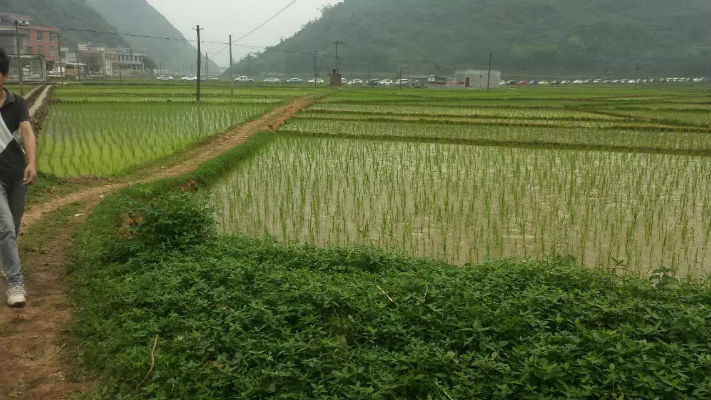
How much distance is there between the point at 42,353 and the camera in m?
3.03

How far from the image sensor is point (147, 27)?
142625 millimetres

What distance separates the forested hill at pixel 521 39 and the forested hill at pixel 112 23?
23195mm

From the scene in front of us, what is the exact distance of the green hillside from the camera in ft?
178

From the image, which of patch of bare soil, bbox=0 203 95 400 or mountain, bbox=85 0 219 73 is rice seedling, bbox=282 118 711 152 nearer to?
patch of bare soil, bbox=0 203 95 400

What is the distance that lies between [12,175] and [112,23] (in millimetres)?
130466

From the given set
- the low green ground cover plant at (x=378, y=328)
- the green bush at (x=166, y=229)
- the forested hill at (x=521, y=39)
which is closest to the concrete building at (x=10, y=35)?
the green bush at (x=166, y=229)

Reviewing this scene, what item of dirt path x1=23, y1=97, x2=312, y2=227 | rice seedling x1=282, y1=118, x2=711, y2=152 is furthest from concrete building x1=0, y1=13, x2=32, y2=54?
Result: rice seedling x1=282, y1=118, x2=711, y2=152

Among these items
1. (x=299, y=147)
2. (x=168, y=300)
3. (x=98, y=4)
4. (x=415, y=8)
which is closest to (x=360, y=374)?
(x=168, y=300)

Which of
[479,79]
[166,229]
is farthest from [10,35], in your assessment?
[479,79]

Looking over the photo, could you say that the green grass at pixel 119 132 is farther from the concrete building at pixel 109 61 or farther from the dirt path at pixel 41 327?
the concrete building at pixel 109 61

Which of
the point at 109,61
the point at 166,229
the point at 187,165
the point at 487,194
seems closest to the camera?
the point at 166,229

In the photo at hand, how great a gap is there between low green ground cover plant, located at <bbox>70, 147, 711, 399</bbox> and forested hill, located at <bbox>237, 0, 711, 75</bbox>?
66758mm

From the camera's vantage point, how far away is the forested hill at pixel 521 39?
67.3m

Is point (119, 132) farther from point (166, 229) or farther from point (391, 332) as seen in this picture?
point (391, 332)
